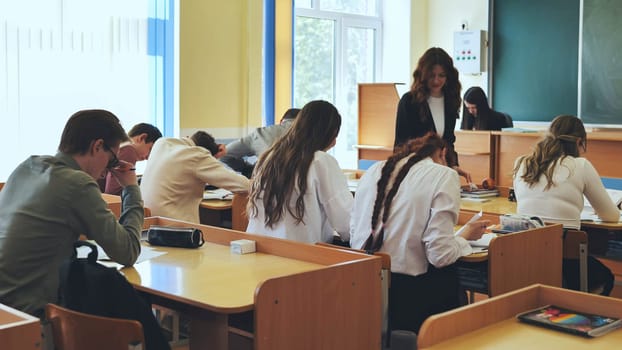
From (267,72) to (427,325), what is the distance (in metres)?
6.21

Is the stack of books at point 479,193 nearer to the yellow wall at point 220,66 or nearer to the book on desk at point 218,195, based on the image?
the book on desk at point 218,195

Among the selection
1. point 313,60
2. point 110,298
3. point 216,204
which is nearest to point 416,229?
point 110,298

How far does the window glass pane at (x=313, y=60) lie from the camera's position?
877 cm

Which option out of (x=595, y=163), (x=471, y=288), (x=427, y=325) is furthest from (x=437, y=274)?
(x=595, y=163)

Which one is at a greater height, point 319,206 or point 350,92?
point 350,92

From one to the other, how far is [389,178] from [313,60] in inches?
228

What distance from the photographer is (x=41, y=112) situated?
248 inches

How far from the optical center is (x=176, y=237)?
130 inches

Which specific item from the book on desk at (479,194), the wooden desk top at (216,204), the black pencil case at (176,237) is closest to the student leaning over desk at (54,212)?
the black pencil case at (176,237)

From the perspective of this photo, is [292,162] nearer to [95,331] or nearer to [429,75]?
[95,331]

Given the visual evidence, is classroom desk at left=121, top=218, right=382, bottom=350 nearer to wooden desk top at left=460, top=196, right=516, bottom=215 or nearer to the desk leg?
the desk leg

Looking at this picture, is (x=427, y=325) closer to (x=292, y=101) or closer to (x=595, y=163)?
(x=595, y=163)

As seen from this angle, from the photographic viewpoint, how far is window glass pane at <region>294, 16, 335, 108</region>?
8766mm

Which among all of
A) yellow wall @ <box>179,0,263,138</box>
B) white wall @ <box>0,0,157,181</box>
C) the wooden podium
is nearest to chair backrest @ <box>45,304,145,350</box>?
white wall @ <box>0,0,157,181</box>
